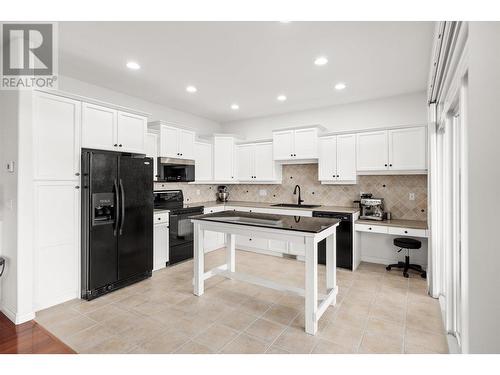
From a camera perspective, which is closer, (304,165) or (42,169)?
(42,169)

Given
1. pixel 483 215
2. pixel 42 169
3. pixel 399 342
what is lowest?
pixel 399 342

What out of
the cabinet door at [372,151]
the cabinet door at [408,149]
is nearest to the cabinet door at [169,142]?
the cabinet door at [372,151]

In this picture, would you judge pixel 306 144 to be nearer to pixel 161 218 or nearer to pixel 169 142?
pixel 169 142

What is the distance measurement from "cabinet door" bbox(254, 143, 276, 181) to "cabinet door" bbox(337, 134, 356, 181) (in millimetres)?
1370

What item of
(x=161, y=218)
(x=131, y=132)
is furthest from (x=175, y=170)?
(x=131, y=132)

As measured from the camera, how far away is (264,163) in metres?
5.40

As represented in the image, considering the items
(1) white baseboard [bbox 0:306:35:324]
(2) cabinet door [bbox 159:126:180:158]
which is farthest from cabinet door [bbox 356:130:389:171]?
(1) white baseboard [bbox 0:306:35:324]

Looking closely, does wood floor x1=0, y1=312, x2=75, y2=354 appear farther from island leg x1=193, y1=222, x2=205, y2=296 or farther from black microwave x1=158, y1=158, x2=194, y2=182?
black microwave x1=158, y1=158, x2=194, y2=182

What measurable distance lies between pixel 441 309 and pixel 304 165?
3.19 meters

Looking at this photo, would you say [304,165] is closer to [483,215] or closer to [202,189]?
[202,189]

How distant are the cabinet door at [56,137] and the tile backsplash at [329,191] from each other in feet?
6.81

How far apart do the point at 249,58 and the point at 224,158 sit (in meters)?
2.83
